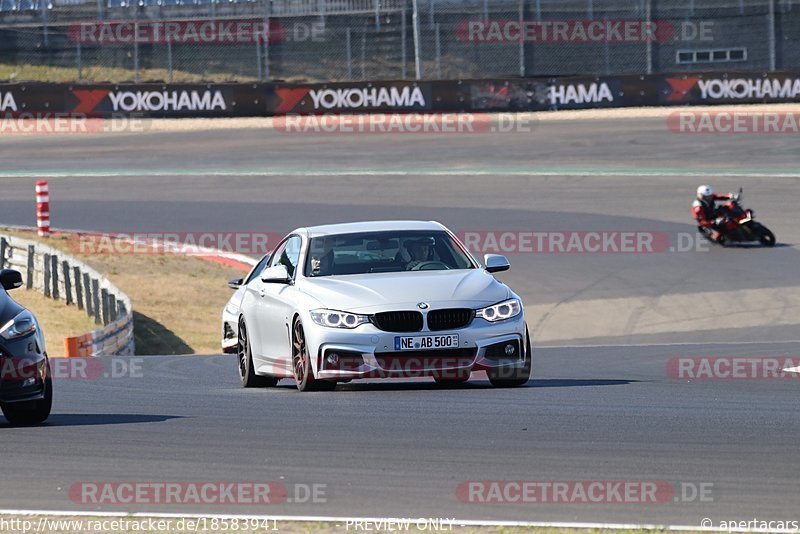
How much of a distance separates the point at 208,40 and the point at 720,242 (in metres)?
23.7

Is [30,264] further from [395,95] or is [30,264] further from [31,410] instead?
[395,95]

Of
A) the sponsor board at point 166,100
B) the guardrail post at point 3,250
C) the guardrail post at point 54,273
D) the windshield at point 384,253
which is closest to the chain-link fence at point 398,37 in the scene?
the sponsor board at point 166,100

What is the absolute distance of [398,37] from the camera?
151 feet

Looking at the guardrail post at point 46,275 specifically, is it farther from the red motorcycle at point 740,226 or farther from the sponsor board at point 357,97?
the sponsor board at point 357,97

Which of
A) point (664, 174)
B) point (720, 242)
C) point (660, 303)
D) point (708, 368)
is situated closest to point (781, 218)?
point (720, 242)

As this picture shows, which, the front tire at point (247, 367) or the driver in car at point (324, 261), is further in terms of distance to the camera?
the front tire at point (247, 367)

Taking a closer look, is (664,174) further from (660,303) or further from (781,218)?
(660,303)

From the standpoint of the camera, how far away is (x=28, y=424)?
9641 millimetres

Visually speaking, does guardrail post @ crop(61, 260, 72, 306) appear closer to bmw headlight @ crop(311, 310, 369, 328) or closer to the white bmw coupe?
the white bmw coupe

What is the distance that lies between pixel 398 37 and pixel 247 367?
3486 centimetres

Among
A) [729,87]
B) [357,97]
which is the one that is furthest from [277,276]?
[729,87]

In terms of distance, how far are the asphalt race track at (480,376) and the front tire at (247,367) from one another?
176mm

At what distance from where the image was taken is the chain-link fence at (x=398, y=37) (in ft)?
147

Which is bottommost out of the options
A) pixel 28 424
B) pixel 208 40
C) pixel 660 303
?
pixel 660 303
